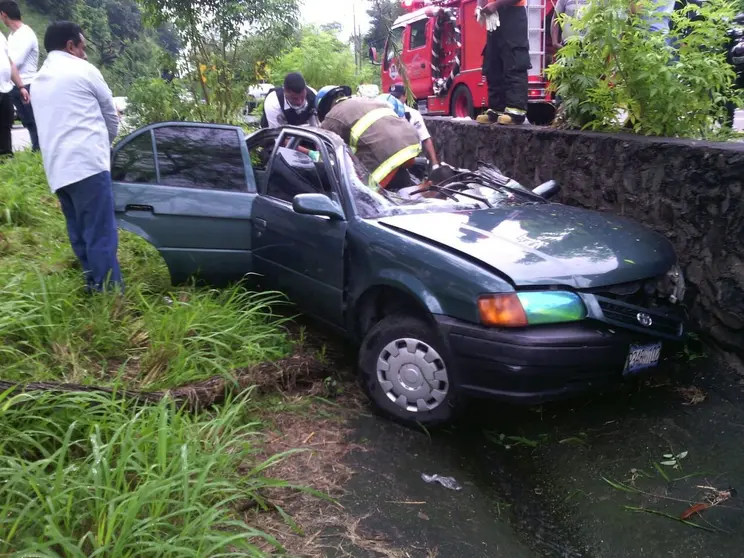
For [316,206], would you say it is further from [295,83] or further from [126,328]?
[295,83]

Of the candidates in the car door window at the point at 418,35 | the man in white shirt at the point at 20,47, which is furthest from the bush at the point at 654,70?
the car door window at the point at 418,35

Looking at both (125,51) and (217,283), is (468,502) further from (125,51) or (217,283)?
(125,51)

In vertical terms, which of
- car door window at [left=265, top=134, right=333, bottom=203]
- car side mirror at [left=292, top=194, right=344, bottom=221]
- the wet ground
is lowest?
the wet ground

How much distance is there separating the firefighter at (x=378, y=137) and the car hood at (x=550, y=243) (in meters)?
0.90

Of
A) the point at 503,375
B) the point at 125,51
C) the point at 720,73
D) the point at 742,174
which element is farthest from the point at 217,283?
the point at 125,51

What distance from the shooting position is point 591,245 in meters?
3.43

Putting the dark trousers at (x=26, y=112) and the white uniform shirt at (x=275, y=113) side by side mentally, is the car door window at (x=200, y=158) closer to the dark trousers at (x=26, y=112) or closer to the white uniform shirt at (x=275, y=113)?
the white uniform shirt at (x=275, y=113)

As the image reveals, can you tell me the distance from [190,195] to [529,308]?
99.9 inches

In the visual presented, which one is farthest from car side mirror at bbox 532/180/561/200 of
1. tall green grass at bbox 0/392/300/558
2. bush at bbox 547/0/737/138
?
tall green grass at bbox 0/392/300/558

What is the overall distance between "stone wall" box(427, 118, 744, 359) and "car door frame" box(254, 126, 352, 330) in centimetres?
214

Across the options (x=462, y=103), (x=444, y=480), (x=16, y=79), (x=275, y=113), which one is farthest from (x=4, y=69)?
(x=462, y=103)

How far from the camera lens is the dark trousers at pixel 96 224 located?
13.5 ft

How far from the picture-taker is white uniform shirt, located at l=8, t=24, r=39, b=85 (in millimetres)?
7621

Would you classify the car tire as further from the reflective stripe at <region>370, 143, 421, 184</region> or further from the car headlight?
the reflective stripe at <region>370, 143, 421, 184</region>
